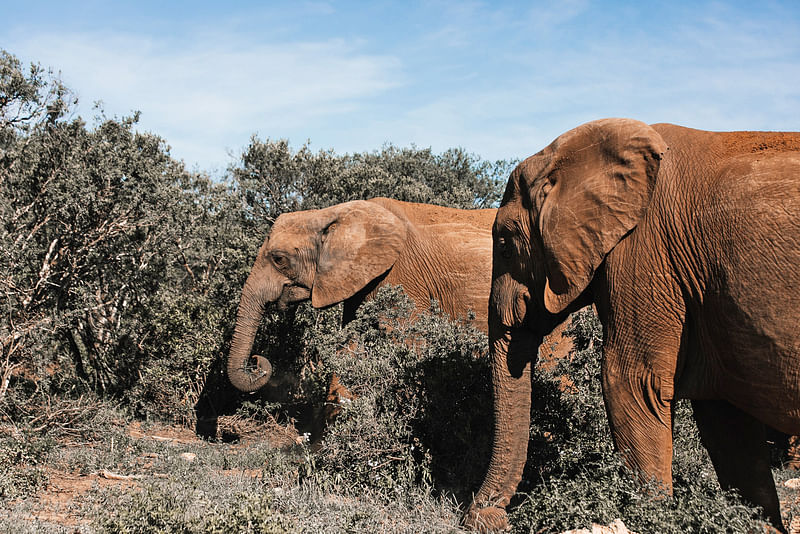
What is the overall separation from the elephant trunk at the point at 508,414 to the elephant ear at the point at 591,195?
578 mm

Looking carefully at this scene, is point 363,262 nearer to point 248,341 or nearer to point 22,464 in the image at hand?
point 248,341

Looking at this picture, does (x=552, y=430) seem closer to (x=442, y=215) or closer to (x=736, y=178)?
(x=736, y=178)

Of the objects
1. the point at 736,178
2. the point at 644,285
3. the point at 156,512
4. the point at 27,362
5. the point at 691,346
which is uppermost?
the point at 736,178

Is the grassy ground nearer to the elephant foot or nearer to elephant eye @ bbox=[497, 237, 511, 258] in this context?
the elephant foot

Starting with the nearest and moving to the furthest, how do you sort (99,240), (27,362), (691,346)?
(691,346) < (27,362) < (99,240)

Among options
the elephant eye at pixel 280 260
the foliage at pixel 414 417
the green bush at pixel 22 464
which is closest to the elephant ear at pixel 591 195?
the foliage at pixel 414 417

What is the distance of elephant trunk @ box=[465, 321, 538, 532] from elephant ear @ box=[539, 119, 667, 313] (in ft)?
1.90

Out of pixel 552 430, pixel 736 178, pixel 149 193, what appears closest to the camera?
pixel 736 178

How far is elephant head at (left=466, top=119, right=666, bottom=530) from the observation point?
475cm

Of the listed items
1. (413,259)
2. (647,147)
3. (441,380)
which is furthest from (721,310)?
(413,259)

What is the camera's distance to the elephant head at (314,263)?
29.9ft

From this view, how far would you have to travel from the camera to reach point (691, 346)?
4.62 m

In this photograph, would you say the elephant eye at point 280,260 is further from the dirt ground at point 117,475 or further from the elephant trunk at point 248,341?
the dirt ground at point 117,475

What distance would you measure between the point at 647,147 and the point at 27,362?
7583 mm
